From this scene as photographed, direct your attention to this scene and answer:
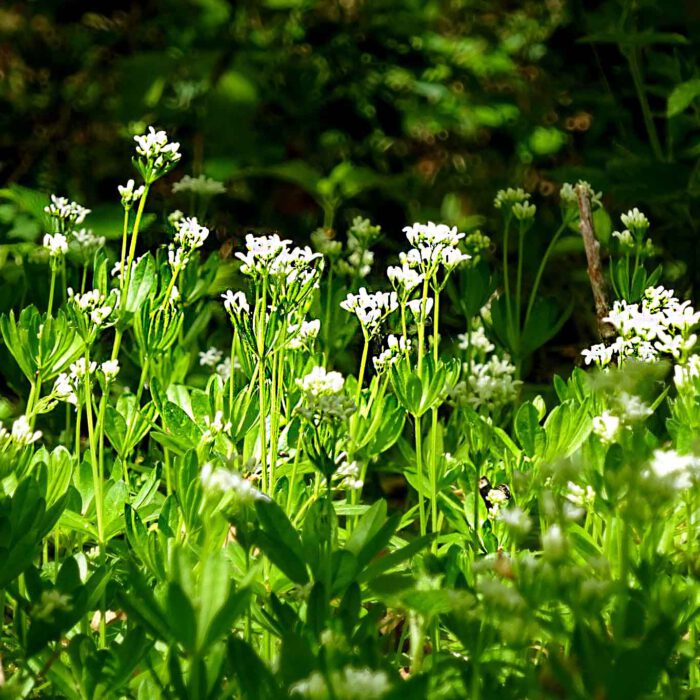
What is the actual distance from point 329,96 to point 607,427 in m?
2.66

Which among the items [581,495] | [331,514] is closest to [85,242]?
[331,514]

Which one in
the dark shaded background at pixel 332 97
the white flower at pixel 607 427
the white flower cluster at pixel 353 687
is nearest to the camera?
the white flower cluster at pixel 353 687

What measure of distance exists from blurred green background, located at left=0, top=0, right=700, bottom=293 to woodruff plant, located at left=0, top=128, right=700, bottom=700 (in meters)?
1.33

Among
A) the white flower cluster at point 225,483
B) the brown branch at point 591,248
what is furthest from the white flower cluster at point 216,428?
the brown branch at point 591,248

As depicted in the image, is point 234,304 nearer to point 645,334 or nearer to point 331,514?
point 331,514

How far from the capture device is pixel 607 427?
4.44 ft

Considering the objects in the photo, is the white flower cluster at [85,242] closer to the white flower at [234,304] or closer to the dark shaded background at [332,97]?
the white flower at [234,304]

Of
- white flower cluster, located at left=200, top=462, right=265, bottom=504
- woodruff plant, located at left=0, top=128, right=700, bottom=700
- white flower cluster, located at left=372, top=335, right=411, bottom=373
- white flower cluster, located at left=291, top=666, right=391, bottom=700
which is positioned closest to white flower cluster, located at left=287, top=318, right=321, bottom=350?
woodruff plant, located at left=0, top=128, right=700, bottom=700

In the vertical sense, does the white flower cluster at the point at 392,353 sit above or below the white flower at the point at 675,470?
below

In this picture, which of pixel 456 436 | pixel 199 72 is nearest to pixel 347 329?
pixel 456 436

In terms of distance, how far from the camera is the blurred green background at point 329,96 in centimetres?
332

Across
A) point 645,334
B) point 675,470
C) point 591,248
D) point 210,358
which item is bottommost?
point 210,358

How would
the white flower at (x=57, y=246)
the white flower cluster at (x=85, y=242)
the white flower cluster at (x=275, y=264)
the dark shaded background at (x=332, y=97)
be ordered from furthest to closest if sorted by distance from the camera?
the dark shaded background at (x=332, y=97)
the white flower cluster at (x=85, y=242)
the white flower at (x=57, y=246)
the white flower cluster at (x=275, y=264)

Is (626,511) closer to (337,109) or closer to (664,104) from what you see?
(664,104)
